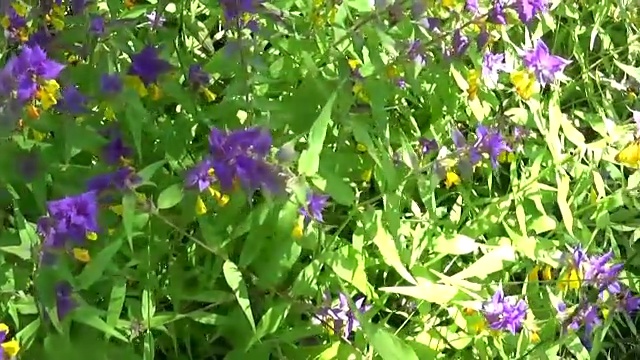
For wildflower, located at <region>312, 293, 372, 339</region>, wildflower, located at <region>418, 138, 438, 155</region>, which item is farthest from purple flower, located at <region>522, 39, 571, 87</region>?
wildflower, located at <region>312, 293, 372, 339</region>

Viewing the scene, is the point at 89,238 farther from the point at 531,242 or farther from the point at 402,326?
the point at 531,242

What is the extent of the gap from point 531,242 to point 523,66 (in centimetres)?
23

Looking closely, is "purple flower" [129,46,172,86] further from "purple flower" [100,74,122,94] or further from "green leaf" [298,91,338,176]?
"green leaf" [298,91,338,176]

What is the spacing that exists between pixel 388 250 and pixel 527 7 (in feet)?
1.05

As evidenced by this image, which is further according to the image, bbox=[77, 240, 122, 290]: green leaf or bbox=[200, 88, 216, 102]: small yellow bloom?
bbox=[200, 88, 216, 102]: small yellow bloom

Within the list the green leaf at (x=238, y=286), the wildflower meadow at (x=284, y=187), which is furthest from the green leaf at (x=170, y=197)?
the green leaf at (x=238, y=286)

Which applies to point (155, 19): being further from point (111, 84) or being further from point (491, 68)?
point (491, 68)

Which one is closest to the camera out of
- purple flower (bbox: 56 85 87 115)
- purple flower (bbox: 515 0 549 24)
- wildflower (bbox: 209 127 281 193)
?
wildflower (bbox: 209 127 281 193)

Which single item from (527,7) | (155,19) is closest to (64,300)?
(155,19)

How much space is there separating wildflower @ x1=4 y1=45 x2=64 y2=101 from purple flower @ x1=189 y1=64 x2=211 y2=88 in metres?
0.17

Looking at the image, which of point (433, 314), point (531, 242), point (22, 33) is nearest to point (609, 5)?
point (531, 242)

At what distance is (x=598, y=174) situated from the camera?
1.22 metres

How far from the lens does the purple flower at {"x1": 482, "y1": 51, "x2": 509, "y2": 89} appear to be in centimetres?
116

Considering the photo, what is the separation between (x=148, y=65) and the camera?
36.4 inches
